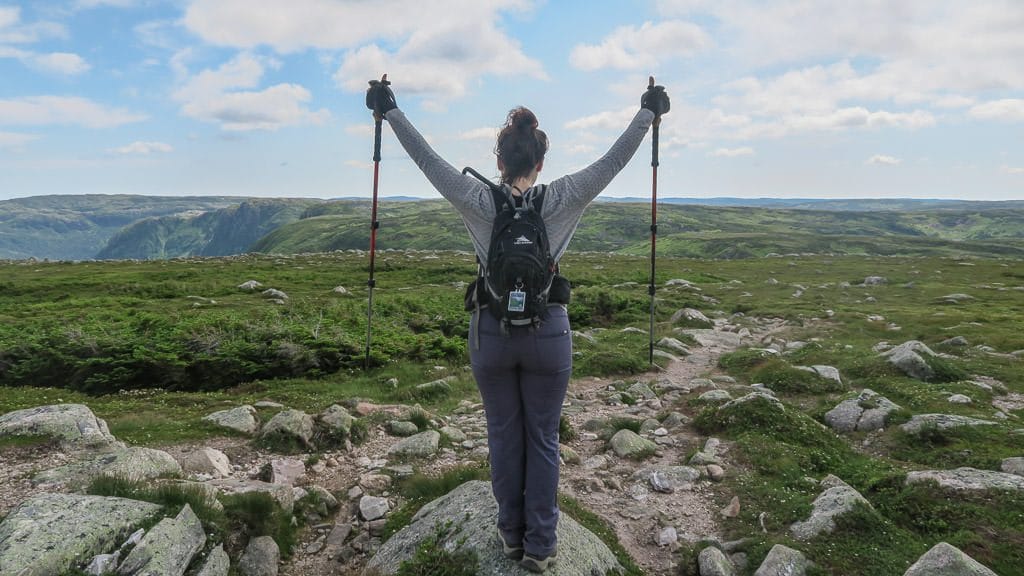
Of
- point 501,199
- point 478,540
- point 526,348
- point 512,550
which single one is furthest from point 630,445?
point 501,199

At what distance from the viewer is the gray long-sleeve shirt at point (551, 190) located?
13.7 ft

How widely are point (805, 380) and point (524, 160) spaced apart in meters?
12.2

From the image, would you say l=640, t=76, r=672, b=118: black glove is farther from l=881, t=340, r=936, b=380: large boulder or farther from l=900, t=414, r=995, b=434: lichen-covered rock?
l=881, t=340, r=936, b=380: large boulder

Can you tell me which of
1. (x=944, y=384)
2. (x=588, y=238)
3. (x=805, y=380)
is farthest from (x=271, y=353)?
(x=588, y=238)

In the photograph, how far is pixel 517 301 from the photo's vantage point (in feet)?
12.8

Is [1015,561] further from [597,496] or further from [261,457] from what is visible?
[261,457]

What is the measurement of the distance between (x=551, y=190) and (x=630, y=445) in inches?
257

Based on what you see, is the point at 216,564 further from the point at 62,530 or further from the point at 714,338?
the point at 714,338

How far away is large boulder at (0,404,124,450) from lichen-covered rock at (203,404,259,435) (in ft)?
5.45

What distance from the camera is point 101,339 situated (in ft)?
45.1

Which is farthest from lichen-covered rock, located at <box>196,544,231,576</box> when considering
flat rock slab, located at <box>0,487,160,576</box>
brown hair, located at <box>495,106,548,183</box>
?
brown hair, located at <box>495,106,548,183</box>

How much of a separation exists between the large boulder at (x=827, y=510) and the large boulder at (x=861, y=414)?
4298 millimetres

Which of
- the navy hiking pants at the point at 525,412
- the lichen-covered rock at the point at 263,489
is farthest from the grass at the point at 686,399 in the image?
the navy hiking pants at the point at 525,412

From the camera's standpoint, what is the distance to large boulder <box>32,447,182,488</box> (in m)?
5.99
